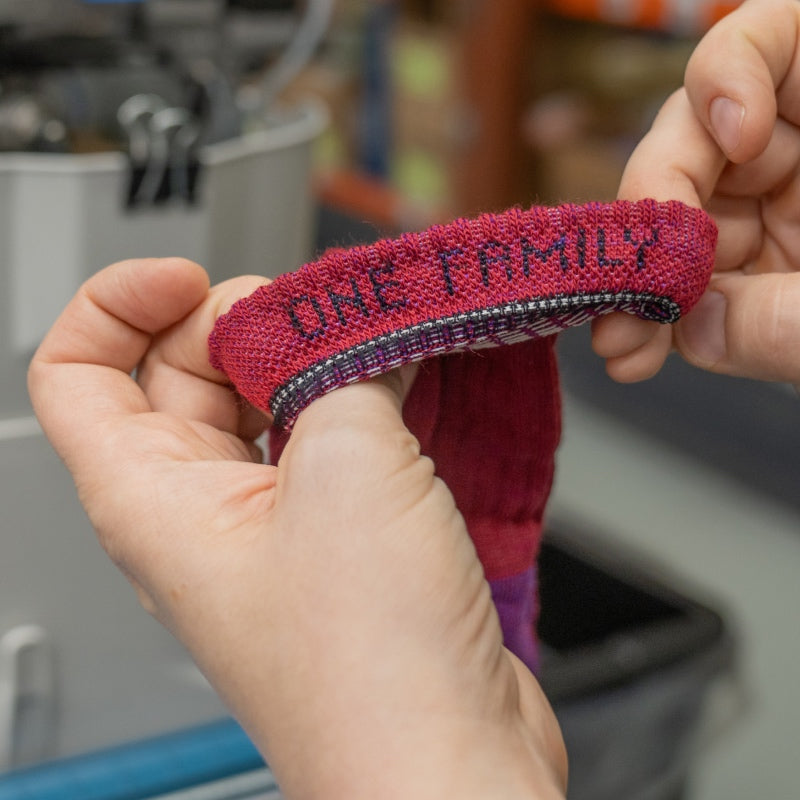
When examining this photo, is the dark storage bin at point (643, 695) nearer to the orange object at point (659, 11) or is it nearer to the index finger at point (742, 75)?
the index finger at point (742, 75)

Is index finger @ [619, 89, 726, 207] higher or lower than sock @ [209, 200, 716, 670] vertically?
higher

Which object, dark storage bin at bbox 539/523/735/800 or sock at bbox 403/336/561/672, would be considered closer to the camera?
sock at bbox 403/336/561/672

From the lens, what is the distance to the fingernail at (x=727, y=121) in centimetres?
40

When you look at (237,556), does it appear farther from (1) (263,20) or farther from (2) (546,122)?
(2) (546,122)

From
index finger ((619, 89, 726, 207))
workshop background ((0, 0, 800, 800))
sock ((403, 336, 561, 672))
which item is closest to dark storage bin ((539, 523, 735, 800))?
workshop background ((0, 0, 800, 800))

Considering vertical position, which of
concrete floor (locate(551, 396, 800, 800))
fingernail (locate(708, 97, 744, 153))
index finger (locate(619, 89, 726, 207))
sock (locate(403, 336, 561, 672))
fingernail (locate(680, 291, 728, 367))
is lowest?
concrete floor (locate(551, 396, 800, 800))

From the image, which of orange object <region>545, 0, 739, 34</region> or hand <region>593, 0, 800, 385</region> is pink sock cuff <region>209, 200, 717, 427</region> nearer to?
hand <region>593, 0, 800, 385</region>

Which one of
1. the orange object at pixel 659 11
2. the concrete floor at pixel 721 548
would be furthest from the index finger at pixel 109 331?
the orange object at pixel 659 11

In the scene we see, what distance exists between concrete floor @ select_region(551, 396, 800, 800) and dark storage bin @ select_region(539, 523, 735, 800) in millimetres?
57

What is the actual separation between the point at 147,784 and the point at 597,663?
38 centimetres

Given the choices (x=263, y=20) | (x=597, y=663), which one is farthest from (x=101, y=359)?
(x=263, y=20)

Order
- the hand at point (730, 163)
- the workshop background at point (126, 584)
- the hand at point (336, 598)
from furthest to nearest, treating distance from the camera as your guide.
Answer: the workshop background at point (126, 584) → the hand at point (730, 163) → the hand at point (336, 598)

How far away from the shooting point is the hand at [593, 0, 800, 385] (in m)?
0.40

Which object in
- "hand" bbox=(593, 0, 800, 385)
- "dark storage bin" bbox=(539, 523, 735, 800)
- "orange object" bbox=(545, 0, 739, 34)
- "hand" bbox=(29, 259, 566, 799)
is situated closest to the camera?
"hand" bbox=(29, 259, 566, 799)
